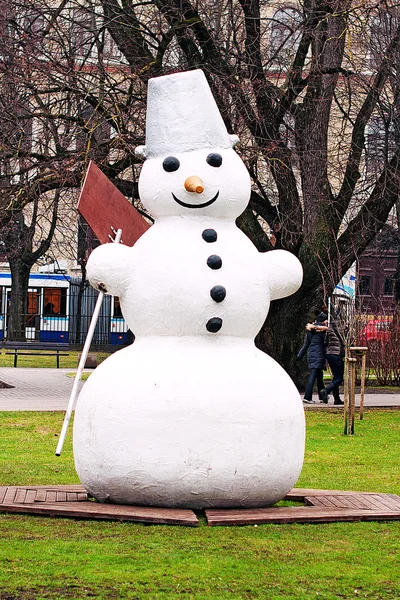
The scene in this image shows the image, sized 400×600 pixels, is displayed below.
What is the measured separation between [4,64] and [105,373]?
10.6 meters

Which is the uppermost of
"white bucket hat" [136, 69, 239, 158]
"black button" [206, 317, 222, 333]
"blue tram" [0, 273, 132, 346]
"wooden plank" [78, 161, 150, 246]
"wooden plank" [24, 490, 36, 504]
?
"white bucket hat" [136, 69, 239, 158]

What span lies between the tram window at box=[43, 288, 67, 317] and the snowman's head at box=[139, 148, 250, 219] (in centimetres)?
3257

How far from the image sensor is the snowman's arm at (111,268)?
26.0 feet

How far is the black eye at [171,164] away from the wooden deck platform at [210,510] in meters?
2.51

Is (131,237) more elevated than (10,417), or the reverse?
(131,237)

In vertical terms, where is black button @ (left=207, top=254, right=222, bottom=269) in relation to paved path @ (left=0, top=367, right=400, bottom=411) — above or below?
above

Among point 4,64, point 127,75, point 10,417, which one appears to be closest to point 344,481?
point 10,417

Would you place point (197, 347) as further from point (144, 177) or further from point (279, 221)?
point (279, 221)

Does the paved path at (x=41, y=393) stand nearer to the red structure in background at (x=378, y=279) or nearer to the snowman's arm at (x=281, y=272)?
the red structure in background at (x=378, y=279)

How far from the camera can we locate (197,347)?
7.74m

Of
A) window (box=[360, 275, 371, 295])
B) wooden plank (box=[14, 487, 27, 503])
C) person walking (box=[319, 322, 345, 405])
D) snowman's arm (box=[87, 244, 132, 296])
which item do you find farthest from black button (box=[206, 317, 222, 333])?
window (box=[360, 275, 371, 295])

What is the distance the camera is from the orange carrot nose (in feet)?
25.7

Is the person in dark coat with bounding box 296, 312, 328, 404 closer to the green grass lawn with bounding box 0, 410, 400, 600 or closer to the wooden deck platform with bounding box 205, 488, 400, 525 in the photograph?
the wooden deck platform with bounding box 205, 488, 400, 525

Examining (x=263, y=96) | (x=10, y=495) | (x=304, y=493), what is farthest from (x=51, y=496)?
(x=263, y=96)
